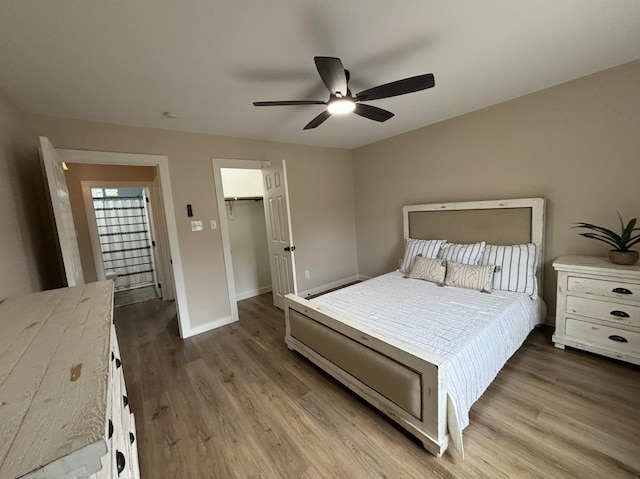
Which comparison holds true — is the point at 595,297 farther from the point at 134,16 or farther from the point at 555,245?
the point at 134,16

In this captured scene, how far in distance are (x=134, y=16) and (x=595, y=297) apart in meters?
3.64

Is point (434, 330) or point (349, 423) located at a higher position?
point (434, 330)

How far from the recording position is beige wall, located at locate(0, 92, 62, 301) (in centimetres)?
156

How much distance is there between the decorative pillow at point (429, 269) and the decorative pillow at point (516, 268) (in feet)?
1.54

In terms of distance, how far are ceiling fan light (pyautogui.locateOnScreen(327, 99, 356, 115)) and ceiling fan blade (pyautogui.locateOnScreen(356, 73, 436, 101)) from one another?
0.23ft

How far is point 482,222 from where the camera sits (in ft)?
9.89

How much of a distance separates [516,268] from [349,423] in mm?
2137

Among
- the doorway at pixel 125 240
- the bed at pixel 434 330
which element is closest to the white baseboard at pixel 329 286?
the bed at pixel 434 330

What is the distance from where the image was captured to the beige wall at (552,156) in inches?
87.1

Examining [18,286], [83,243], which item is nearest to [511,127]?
[18,286]

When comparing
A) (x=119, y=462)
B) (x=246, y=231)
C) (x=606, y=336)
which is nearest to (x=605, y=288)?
(x=606, y=336)

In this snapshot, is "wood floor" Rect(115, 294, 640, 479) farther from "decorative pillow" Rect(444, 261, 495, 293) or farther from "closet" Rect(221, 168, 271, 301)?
"closet" Rect(221, 168, 271, 301)

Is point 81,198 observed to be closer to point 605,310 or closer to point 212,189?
point 212,189

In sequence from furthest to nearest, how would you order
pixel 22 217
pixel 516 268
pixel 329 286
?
pixel 329 286
pixel 516 268
pixel 22 217
